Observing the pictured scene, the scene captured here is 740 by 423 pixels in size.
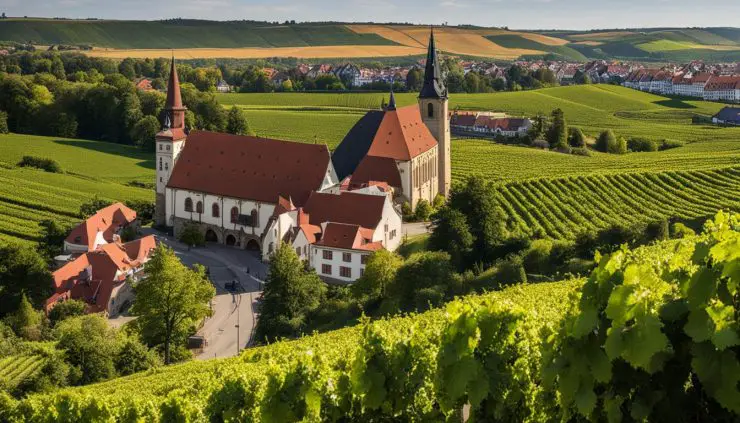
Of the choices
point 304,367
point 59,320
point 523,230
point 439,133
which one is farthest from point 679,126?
point 304,367

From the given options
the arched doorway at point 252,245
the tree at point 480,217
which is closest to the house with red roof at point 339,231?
the arched doorway at point 252,245

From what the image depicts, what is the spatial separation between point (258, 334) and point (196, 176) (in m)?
25.1

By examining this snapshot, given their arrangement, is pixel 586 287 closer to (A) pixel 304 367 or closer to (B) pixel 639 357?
(B) pixel 639 357

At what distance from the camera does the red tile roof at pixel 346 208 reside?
2138 inches

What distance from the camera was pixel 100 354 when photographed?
37438 mm

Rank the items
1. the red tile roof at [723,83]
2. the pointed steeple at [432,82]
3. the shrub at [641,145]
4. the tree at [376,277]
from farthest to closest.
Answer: the red tile roof at [723,83]
the shrub at [641,145]
the pointed steeple at [432,82]
the tree at [376,277]

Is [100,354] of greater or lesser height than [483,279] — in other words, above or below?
below

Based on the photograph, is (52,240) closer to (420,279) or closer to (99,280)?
(99,280)

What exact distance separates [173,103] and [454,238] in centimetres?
2788

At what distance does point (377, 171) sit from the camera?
64.9 metres

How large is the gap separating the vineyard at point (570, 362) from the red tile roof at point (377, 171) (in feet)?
162

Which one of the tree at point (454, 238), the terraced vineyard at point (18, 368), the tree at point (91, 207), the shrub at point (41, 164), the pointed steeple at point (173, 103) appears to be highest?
the pointed steeple at point (173, 103)

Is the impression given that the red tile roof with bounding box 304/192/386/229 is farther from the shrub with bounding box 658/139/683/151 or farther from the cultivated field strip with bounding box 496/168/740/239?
the shrub with bounding box 658/139/683/151

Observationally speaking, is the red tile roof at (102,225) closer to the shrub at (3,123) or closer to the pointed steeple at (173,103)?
the pointed steeple at (173,103)
